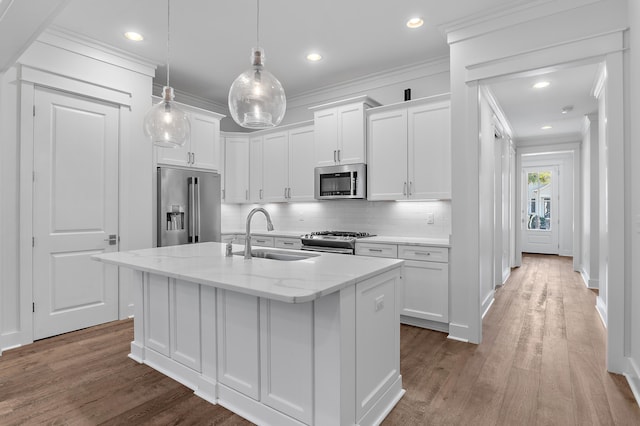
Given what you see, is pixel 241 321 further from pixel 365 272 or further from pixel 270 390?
pixel 365 272

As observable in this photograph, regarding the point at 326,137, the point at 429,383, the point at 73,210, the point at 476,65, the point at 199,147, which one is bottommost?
the point at 429,383

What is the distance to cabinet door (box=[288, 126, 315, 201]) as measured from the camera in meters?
4.95

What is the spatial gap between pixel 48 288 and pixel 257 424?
273 cm

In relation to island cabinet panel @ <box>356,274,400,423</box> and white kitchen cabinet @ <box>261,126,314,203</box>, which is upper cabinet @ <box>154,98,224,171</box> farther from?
island cabinet panel @ <box>356,274,400,423</box>

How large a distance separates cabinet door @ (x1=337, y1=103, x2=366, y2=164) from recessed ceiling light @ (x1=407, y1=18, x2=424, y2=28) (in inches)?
42.8

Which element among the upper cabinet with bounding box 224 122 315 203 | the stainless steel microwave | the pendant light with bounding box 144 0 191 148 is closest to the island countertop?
the pendant light with bounding box 144 0 191 148

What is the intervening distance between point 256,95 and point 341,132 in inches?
101

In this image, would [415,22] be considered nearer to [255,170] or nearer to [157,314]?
[255,170]

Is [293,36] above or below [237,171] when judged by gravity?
above

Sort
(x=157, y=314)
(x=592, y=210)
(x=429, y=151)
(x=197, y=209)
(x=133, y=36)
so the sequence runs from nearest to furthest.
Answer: (x=157, y=314), (x=133, y=36), (x=429, y=151), (x=197, y=209), (x=592, y=210)

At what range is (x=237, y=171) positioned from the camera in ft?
18.4

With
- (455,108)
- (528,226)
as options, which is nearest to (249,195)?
(455,108)

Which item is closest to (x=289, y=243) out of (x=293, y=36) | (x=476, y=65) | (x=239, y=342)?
(x=293, y=36)

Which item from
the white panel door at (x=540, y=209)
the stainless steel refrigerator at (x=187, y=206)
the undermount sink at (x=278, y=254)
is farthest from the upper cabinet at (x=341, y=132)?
the white panel door at (x=540, y=209)
